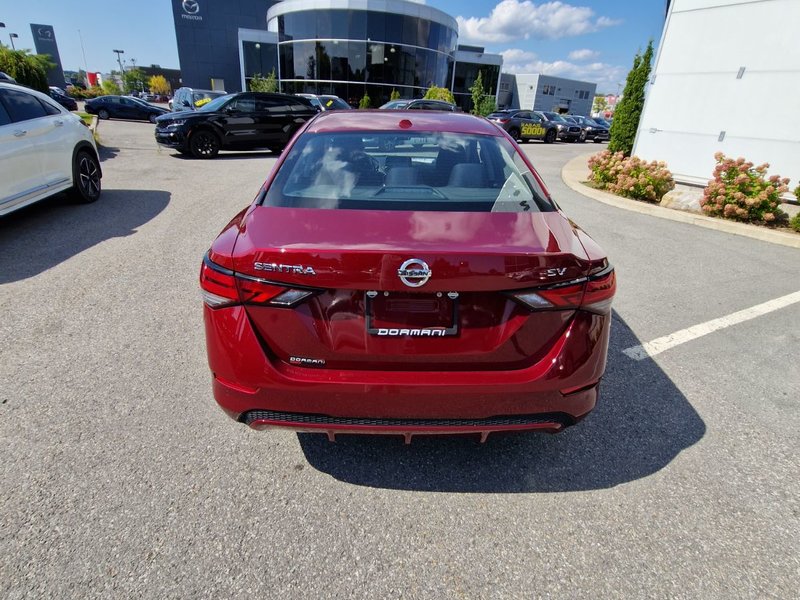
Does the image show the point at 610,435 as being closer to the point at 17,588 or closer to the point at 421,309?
the point at 421,309

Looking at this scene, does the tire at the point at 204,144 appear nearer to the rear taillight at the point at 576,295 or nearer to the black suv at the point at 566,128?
the rear taillight at the point at 576,295

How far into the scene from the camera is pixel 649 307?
4523mm

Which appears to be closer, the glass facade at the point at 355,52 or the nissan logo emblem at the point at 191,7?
the glass facade at the point at 355,52

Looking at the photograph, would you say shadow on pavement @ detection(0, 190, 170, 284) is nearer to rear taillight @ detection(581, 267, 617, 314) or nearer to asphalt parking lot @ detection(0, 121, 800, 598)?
asphalt parking lot @ detection(0, 121, 800, 598)

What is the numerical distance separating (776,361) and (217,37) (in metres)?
71.0

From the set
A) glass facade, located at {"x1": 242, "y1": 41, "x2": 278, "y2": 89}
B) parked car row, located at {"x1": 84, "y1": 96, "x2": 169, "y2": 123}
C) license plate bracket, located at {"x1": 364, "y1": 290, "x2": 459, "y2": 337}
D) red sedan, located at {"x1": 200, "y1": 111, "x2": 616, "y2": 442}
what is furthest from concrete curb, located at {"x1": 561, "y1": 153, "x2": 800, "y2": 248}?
glass facade, located at {"x1": 242, "y1": 41, "x2": 278, "y2": 89}

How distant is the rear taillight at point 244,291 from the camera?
6.11 feet

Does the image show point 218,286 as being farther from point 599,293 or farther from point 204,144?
point 204,144

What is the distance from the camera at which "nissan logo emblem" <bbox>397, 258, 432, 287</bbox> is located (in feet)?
5.87

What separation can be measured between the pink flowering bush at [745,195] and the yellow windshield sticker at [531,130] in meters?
18.0

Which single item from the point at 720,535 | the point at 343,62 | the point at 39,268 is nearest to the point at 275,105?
→ the point at 39,268

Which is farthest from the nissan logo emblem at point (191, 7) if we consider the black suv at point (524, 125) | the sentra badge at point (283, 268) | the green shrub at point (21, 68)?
the sentra badge at point (283, 268)

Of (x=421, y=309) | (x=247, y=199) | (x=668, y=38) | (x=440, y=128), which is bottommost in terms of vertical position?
(x=247, y=199)

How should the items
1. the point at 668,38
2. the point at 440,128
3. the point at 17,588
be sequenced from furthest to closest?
the point at 668,38, the point at 440,128, the point at 17,588
